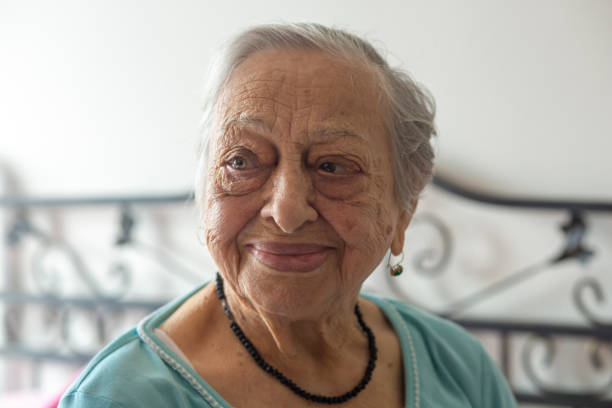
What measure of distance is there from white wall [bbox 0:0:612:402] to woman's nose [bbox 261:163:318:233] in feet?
2.87

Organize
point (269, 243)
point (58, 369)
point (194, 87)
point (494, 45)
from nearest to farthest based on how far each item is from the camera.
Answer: point (269, 243) → point (494, 45) → point (194, 87) → point (58, 369)

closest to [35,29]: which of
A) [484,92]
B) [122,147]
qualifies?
[122,147]

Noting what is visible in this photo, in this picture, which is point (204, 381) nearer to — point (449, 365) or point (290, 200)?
point (290, 200)

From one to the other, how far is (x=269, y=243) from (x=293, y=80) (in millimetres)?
259

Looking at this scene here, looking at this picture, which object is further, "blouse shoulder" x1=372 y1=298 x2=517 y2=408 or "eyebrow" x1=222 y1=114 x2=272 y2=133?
"blouse shoulder" x1=372 y1=298 x2=517 y2=408

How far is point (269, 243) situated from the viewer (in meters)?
0.77

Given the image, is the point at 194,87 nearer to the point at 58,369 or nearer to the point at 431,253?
the point at 431,253

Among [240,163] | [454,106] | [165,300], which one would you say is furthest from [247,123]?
[165,300]

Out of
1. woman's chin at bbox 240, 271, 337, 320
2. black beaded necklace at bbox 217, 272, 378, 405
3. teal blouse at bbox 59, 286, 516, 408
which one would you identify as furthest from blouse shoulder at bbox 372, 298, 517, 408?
woman's chin at bbox 240, 271, 337, 320

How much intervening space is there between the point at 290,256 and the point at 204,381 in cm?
24

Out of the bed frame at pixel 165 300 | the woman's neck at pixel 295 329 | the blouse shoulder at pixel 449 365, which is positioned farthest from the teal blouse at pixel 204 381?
the bed frame at pixel 165 300

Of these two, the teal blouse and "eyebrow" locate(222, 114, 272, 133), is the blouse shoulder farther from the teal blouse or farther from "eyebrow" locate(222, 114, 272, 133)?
"eyebrow" locate(222, 114, 272, 133)

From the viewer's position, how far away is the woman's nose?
0.74m

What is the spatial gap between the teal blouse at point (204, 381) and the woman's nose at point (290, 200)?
0.28m
